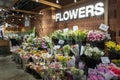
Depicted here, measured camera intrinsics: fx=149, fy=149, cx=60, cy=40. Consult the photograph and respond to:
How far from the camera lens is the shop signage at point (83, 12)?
3.68 metres

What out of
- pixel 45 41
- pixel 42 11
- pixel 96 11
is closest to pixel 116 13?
pixel 96 11

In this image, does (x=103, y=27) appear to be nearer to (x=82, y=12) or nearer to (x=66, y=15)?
(x=82, y=12)

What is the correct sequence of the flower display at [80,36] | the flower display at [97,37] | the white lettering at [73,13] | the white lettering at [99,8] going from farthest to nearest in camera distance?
the white lettering at [73,13], the white lettering at [99,8], the flower display at [80,36], the flower display at [97,37]

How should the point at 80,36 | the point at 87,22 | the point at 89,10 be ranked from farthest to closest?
1. the point at 87,22
2. the point at 89,10
3. the point at 80,36

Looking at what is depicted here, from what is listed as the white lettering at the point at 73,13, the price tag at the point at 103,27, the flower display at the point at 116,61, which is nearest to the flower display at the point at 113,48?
the flower display at the point at 116,61

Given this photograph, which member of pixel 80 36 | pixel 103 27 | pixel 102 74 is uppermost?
pixel 103 27

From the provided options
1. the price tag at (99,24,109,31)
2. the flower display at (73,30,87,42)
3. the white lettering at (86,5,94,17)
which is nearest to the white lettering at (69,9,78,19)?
the white lettering at (86,5,94,17)

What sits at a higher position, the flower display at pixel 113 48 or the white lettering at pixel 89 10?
the white lettering at pixel 89 10

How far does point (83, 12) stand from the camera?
4.21 meters

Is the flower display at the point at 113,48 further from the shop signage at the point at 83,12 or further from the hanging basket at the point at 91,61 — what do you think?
the shop signage at the point at 83,12

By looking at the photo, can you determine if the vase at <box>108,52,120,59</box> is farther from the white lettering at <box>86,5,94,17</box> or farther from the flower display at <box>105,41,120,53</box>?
the white lettering at <box>86,5,94,17</box>

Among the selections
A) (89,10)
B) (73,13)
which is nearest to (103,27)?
(89,10)

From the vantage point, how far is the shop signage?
368 centimetres

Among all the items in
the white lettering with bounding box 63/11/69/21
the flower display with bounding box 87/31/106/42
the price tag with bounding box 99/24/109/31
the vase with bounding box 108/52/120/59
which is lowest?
the vase with bounding box 108/52/120/59
